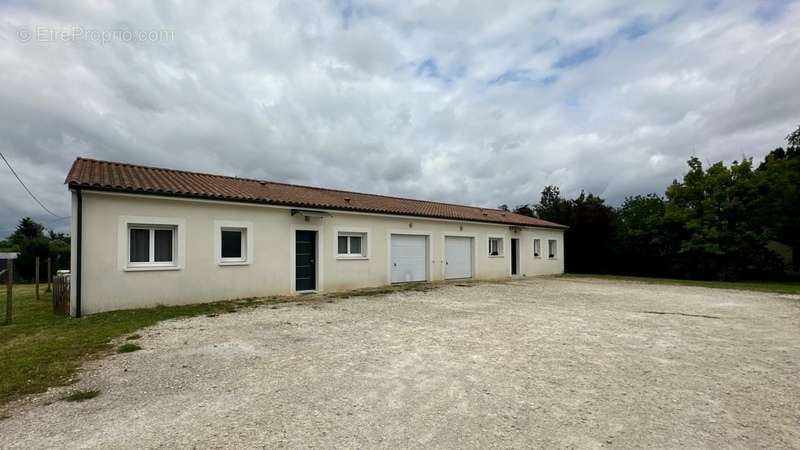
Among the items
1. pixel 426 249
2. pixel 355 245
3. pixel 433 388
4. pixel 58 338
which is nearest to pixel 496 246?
pixel 426 249

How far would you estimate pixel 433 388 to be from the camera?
4320 millimetres

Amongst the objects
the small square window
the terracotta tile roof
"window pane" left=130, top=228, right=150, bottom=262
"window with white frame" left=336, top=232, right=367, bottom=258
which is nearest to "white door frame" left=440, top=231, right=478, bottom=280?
the terracotta tile roof

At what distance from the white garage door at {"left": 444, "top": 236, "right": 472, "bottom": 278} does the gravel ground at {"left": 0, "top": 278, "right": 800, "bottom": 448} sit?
9.79m

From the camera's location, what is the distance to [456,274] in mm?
18312

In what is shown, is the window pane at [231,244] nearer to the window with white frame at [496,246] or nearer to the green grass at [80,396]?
the green grass at [80,396]

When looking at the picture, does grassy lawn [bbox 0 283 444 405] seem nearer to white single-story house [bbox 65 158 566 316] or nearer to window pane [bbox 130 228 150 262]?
white single-story house [bbox 65 158 566 316]

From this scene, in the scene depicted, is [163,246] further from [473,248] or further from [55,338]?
[473,248]

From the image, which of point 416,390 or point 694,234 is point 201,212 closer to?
point 416,390

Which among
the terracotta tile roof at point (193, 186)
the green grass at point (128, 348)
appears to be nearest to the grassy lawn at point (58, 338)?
the green grass at point (128, 348)

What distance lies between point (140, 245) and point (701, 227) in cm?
2859

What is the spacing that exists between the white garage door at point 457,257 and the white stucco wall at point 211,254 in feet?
1.83

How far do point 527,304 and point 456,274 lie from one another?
752cm

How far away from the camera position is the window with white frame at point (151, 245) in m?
10.0

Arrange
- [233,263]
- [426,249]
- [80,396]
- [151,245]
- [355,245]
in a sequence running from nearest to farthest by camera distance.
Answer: [80,396]
[151,245]
[233,263]
[355,245]
[426,249]
